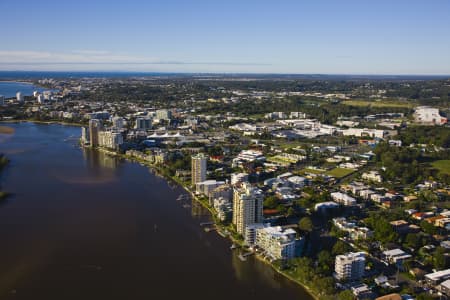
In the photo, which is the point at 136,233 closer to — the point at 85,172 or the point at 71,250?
the point at 71,250

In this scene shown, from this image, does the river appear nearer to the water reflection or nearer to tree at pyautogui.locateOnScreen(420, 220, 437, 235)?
the water reflection

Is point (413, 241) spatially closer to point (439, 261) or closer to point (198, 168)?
point (439, 261)

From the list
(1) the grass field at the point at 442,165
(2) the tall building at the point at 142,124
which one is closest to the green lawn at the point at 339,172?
(1) the grass field at the point at 442,165

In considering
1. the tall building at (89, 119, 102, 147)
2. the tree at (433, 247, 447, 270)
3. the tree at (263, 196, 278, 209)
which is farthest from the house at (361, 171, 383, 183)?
the tall building at (89, 119, 102, 147)

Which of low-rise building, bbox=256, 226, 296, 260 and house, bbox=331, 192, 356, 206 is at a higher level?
low-rise building, bbox=256, 226, 296, 260

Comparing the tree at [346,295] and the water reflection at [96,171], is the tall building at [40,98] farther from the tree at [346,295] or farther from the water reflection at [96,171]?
the tree at [346,295]
